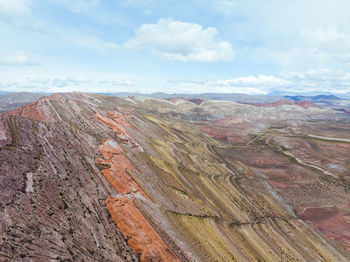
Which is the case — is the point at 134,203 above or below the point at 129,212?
above

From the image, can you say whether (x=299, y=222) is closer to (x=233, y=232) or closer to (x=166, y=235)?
(x=233, y=232)

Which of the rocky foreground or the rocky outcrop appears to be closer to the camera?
the rocky foreground

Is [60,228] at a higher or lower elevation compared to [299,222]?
higher

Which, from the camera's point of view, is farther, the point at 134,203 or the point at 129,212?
the point at 134,203

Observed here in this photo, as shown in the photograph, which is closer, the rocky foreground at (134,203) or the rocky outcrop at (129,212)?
the rocky foreground at (134,203)

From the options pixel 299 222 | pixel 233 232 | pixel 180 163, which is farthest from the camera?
pixel 180 163

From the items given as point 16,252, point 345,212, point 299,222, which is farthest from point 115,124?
point 345,212

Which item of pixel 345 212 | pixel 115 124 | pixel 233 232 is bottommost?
pixel 345 212

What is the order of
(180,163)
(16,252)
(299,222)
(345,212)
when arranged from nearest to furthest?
(16,252) → (299,222) → (345,212) → (180,163)
